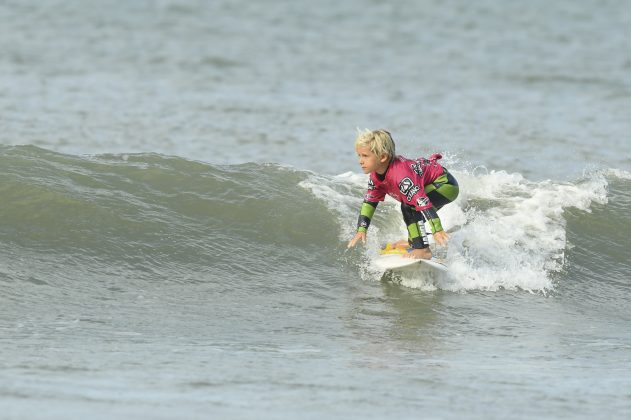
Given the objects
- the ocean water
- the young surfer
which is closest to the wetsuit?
the young surfer

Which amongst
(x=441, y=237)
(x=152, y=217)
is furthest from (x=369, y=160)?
(x=152, y=217)

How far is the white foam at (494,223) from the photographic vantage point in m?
9.51

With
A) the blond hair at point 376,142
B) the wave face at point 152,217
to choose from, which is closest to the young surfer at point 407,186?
the blond hair at point 376,142

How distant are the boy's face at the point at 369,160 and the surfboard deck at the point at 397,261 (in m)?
0.84

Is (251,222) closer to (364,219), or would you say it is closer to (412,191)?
(364,219)

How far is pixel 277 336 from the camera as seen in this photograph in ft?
24.7

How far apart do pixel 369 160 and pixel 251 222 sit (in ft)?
7.48

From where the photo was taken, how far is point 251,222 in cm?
1065

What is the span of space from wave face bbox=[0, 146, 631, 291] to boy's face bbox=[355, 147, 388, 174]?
108cm

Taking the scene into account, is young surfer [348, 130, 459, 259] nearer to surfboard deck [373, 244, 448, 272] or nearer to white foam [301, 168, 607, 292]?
surfboard deck [373, 244, 448, 272]

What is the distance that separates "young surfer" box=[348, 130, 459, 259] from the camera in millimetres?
8688

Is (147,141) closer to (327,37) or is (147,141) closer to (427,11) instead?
(327,37)

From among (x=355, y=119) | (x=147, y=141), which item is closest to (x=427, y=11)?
(x=355, y=119)

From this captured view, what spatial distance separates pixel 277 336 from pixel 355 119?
10.6 meters
